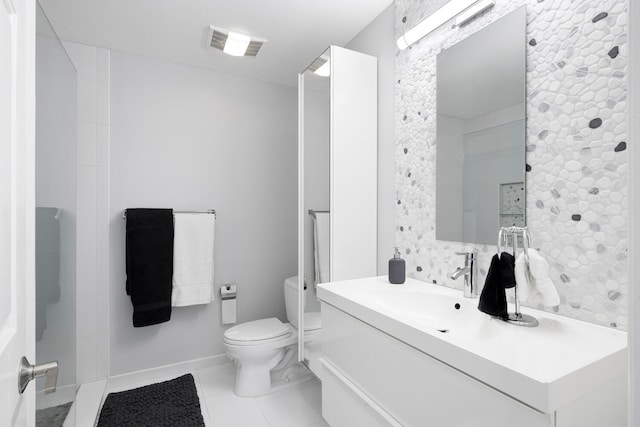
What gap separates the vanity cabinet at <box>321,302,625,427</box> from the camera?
72cm

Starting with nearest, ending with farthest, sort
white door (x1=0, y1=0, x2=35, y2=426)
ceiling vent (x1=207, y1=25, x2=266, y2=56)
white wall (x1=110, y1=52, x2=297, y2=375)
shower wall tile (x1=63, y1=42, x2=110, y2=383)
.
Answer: white door (x1=0, y1=0, x2=35, y2=426)
ceiling vent (x1=207, y1=25, x2=266, y2=56)
shower wall tile (x1=63, y1=42, x2=110, y2=383)
white wall (x1=110, y1=52, x2=297, y2=375)

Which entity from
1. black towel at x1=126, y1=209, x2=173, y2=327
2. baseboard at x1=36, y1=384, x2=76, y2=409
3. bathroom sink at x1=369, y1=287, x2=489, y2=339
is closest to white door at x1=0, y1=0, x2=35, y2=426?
baseboard at x1=36, y1=384, x2=76, y2=409

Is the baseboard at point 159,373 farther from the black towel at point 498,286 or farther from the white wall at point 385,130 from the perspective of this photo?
the black towel at point 498,286

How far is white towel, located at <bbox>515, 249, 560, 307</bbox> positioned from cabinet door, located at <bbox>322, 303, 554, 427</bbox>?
0.34 m

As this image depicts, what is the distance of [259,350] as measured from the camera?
2.07m

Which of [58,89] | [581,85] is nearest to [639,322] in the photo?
[581,85]

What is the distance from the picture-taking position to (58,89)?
1.38 m

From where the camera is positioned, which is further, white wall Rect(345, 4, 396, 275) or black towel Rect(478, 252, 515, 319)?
white wall Rect(345, 4, 396, 275)

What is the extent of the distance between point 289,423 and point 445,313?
117 cm

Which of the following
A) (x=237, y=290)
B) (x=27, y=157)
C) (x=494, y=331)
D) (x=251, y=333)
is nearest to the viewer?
(x=27, y=157)

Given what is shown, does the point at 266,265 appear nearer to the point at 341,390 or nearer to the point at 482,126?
the point at 341,390

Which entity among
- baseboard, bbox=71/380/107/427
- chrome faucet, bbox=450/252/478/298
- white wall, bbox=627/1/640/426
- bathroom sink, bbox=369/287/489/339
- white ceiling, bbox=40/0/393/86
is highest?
white ceiling, bbox=40/0/393/86

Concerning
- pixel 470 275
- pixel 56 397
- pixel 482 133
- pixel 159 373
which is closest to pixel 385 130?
pixel 482 133

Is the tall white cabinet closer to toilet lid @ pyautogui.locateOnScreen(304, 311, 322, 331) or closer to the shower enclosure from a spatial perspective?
toilet lid @ pyautogui.locateOnScreen(304, 311, 322, 331)
